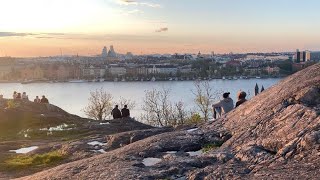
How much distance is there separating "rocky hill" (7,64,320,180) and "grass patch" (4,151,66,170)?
2.34 meters

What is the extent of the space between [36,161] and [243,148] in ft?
19.1

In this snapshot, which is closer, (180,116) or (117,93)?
(180,116)

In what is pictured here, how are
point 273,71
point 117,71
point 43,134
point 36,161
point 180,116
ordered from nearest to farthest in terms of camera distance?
point 36,161, point 43,134, point 180,116, point 273,71, point 117,71

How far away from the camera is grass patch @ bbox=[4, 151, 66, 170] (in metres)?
10.9

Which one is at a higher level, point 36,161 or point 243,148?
point 243,148

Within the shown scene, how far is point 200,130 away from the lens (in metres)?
9.41

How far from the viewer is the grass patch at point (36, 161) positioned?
1088cm

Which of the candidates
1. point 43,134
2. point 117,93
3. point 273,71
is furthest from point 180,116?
point 273,71

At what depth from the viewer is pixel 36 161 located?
11.1 metres

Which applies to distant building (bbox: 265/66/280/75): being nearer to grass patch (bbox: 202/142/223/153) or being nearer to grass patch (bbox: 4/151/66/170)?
grass patch (bbox: 4/151/66/170)

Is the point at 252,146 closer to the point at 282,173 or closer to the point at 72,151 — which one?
the point at 282,173

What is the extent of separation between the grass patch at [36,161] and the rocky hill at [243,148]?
234cm

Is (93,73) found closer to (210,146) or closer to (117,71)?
(117,71)

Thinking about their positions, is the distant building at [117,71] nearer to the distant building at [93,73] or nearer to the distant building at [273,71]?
the distant building at [93,73]
